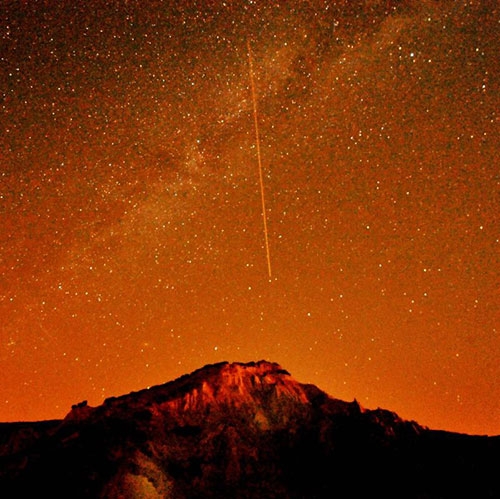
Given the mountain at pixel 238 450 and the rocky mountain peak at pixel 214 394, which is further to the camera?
the rocky mountain peak at pixel 214 394

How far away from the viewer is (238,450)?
26.1 meters

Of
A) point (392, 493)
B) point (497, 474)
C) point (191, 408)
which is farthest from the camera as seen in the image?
point (191, 408)

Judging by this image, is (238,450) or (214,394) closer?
(238,450)

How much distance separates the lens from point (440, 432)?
32.7 m

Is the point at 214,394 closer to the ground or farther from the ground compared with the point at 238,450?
farther from the ground

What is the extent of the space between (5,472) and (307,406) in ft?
56.4

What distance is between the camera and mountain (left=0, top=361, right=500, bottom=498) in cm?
2311

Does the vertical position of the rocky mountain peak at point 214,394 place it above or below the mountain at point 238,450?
above

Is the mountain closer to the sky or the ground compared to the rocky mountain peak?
closer to the ground

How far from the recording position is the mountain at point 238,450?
75.8ft

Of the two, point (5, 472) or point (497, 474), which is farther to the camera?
point (497, 474)

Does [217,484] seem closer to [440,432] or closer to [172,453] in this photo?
[172,453]

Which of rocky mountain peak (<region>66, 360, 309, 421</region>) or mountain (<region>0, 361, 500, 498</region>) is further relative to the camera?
rocky mountain peak (<region>66, 360, 309, 421</region>)

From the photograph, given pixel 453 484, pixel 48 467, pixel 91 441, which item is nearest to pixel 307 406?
pixel 453 484
